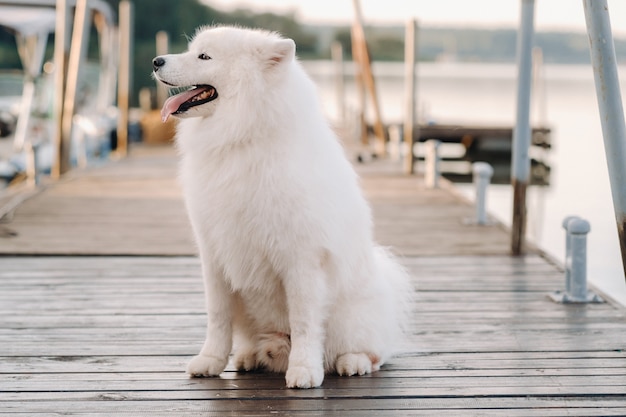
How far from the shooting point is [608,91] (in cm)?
367

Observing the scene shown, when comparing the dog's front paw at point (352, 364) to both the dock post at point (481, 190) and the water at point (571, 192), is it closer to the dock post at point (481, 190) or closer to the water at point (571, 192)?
the water at point (571, 192)

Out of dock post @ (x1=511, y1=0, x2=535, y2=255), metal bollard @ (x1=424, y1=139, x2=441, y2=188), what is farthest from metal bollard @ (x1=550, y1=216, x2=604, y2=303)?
metal bollard @ (x1=424, y1=139, x2=441, y2=188)

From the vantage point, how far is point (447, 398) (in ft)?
10.9

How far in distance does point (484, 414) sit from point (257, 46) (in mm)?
1615

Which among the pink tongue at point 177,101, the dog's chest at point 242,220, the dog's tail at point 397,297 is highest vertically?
the pink tongue at point 177,101

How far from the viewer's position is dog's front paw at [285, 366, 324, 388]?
3373 mm

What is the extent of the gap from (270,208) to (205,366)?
0.77 m

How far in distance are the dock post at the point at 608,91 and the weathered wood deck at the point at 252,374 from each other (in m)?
0.75

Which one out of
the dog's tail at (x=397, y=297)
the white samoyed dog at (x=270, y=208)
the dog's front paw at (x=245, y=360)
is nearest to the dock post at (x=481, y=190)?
the dog's tail at (x=397, y=297)

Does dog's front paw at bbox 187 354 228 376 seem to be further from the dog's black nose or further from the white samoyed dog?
the dog's black nose

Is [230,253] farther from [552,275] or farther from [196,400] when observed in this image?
[552,275]

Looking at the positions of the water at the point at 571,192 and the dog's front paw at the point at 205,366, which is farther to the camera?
the water at the point at 571,192

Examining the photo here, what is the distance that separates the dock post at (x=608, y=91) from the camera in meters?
3.64

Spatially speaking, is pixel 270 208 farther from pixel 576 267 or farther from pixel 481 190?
pixel 481 190
